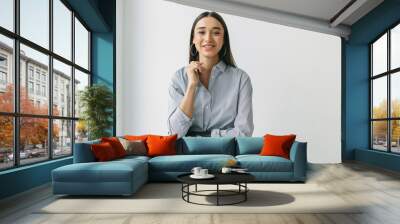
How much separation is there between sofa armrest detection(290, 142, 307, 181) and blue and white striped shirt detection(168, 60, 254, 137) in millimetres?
1914

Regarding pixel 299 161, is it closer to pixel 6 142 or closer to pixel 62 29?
pixel 6 142

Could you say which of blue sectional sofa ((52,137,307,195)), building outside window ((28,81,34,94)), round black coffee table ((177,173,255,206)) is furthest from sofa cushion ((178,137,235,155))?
building outside window ((28,81,34,94))

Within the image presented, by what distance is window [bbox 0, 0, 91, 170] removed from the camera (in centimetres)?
496

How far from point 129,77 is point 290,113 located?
3.62 metres

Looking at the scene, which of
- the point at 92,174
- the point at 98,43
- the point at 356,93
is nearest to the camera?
the point at 92,174

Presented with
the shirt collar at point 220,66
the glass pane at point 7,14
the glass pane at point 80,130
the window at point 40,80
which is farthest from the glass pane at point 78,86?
the shirt collar at point 220,66

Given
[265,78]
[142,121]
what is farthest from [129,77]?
[265,78]

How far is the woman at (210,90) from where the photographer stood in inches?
309

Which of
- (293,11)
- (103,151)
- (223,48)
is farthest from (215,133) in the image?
(293,11)

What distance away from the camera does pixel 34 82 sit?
5.74 m

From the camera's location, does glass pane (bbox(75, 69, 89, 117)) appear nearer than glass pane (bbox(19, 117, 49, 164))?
No

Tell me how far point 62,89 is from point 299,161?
13.8 ft

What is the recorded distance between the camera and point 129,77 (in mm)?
8547

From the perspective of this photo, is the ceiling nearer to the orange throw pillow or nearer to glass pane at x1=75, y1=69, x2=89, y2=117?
glass pane at x1=75, y1=69, x2=89, y2=117
